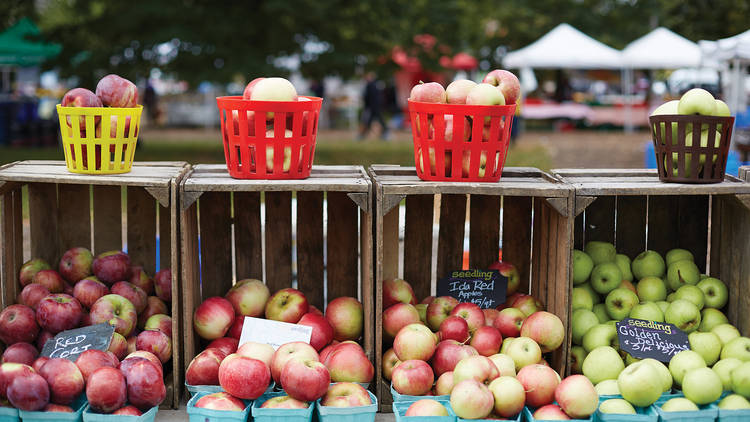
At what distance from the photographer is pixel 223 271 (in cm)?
399

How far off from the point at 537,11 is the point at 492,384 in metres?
28.9

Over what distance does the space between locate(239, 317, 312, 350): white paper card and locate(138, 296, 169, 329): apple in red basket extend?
1.60 feet

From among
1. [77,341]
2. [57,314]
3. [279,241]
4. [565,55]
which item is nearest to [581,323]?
[279,241]

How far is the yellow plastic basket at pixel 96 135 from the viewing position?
10.6 ft

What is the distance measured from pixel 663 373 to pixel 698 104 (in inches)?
44.4

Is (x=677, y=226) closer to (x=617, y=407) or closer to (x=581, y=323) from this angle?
(x=581, y=323)

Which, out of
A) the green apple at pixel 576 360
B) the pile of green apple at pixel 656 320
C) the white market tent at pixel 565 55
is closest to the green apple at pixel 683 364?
the pile of green apple at pixel 656 320

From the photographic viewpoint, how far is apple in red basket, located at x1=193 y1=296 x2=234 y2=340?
3.50 metres

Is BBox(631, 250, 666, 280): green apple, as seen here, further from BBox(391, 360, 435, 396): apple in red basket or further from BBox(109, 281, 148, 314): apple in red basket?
BBox(109, 281, 148, 314): apple in red basket

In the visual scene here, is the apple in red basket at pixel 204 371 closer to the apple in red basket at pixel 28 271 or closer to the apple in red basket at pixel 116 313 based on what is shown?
the apple in red basket at pixel 116 313

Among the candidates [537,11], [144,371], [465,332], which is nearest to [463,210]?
[465,332]

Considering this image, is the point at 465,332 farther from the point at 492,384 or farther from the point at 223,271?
the point at 223,271

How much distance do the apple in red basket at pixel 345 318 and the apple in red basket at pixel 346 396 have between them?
548mm

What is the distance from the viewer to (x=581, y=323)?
11.8 feet
